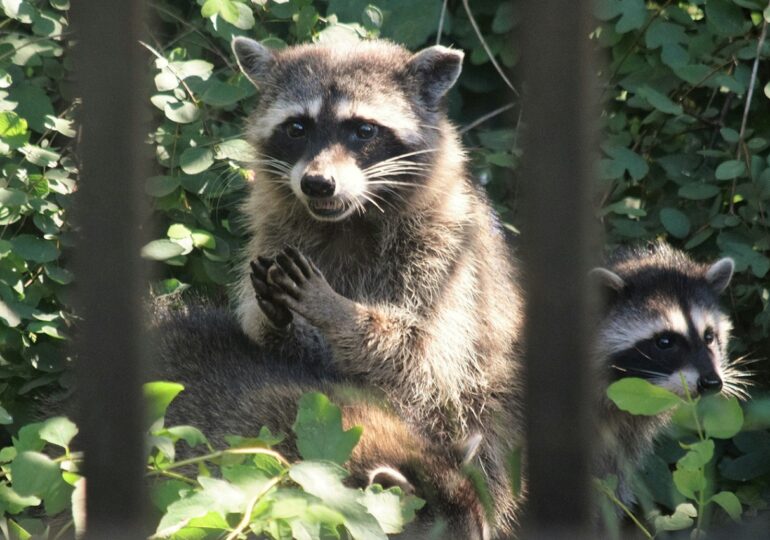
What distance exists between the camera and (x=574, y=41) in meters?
1.47

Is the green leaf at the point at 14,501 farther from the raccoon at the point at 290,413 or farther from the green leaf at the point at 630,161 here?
the green leaf at the point at 630,161

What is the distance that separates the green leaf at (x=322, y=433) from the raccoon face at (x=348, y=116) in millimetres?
1527

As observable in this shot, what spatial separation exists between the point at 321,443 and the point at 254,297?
1.90m

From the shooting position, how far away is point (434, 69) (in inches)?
180

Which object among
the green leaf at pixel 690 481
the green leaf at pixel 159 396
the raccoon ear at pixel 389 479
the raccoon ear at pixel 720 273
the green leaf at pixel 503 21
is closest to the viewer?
the green leaf at pixel 159 396

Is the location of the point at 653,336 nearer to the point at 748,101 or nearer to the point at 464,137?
the point at 748,101

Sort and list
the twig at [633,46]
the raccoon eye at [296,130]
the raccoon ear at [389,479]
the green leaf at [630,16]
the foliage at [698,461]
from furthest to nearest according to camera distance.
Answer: the twig at [633,46]
the green leaf at [630,16]
the raccoon eye at [296,130]
the raccoon ear at [389,479]
the foliage at [698,461]

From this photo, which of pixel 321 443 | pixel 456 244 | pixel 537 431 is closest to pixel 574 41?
pixel 537 431

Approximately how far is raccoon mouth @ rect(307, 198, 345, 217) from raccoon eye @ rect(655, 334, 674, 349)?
4.52 ft

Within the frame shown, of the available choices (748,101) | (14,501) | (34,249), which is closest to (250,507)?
(14,501)

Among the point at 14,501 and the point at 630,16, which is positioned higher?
the point at 630,16

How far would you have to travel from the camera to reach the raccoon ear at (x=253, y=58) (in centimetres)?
461

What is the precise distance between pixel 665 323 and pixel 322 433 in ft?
7.65

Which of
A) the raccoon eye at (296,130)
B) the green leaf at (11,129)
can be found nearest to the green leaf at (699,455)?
the raccoon eye at (296,130)
